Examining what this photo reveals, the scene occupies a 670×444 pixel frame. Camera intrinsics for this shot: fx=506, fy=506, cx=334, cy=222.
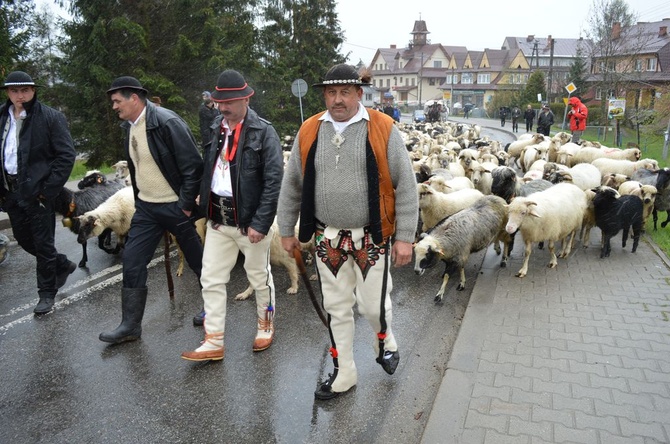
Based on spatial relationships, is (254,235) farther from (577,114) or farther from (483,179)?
(577,114)

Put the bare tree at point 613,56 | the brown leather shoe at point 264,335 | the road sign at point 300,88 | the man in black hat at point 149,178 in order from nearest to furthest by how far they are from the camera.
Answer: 1. the man in black hat at point 149,178
2. the brown leather shoe at point 264,335
3. the road sign at point 300,88
4. the bare tree at point 613,56

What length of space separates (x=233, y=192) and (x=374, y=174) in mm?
1261

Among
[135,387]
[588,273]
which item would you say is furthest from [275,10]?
[135,387]

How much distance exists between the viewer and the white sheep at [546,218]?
21.1 feet

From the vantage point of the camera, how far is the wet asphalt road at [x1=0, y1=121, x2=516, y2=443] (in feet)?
11.3

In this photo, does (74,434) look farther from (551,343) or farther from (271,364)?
(551,343)

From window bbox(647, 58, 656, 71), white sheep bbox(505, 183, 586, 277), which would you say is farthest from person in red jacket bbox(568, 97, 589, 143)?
window bbox(647, 58, 656, 71)

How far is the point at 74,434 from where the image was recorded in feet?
11.2

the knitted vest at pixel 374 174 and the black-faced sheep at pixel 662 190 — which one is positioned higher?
the knitted vest at pixel 374 174

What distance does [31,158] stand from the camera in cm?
493

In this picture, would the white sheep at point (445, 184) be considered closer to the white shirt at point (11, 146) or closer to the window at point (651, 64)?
the white shirt at point (11, 146)

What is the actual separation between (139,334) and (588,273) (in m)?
5.30

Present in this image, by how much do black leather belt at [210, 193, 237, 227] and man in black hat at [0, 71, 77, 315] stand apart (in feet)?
6.61

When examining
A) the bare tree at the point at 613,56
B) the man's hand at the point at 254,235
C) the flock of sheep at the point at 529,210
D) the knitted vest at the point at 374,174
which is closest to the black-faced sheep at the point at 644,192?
the flock of sheep at the point at 529,210
